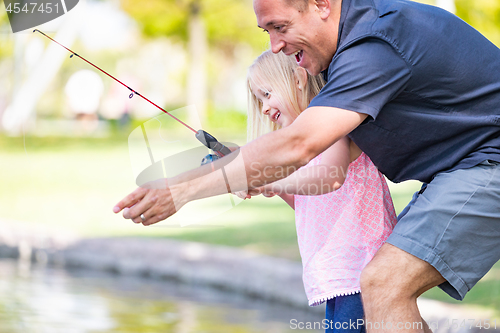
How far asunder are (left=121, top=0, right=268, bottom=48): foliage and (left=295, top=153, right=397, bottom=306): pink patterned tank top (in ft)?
53.0

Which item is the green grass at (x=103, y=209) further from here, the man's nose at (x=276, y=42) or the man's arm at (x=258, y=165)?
the man's nose at (x=276, y=42)

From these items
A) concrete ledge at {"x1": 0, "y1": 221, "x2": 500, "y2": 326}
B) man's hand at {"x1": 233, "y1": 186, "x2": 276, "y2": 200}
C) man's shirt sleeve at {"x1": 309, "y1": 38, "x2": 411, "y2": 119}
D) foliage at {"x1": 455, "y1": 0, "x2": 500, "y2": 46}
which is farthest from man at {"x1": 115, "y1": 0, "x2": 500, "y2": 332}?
foliage at {"x1": 455, "y1": 0, "x2": 500, "y2": 46}

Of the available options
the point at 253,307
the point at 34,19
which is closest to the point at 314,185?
the point at 34,19

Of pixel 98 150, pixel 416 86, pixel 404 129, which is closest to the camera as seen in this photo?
pixel 416 86

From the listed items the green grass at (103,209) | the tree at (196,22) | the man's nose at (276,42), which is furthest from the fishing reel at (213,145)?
the tree at (196,22)

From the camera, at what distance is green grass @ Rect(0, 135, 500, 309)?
600 cm

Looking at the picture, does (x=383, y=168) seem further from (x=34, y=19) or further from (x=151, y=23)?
(x=151, y=23)

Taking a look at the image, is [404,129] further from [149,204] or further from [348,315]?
[149,204]

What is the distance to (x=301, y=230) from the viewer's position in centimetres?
248

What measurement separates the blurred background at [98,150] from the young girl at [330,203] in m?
0.35

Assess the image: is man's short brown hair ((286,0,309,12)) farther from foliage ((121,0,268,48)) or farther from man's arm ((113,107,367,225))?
foliage ((121,0,268,48))

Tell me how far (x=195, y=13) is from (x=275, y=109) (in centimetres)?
1794

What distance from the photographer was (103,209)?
8180 millimetres

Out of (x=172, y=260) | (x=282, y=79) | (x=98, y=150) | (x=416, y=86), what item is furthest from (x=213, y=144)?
(x=98, y=150)
